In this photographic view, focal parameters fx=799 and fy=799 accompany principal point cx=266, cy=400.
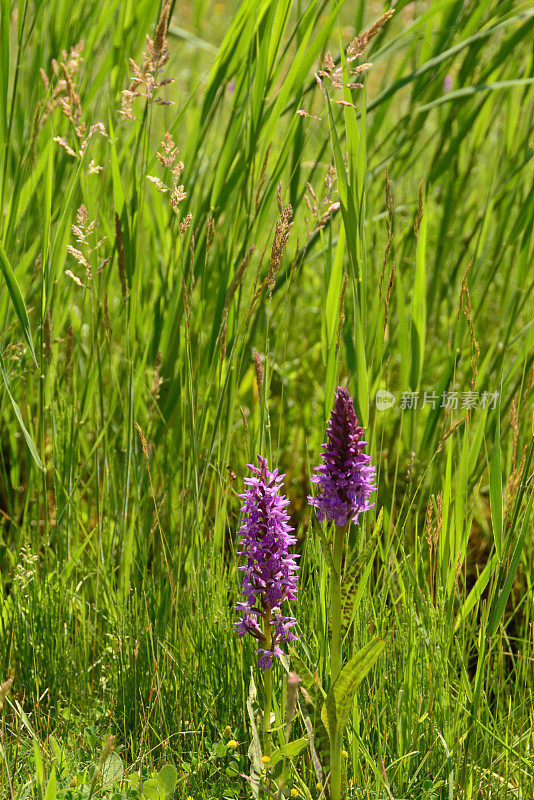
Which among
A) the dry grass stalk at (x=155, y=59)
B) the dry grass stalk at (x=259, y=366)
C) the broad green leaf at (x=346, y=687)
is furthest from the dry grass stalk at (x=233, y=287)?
the broad green leaf at (x=346, y=687)

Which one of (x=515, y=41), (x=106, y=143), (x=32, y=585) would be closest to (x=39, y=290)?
(x=106, y=143)

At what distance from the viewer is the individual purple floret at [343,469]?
889mm

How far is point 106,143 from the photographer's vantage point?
5.82ft

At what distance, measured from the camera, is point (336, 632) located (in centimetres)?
93

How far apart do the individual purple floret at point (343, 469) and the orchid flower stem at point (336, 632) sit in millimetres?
25

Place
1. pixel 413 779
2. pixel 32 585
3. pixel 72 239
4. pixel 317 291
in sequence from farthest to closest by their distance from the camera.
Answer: pixel 317 291
pixel 72 239
pixel 32 585
pixel 413 779

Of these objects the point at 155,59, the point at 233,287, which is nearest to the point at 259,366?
the point at 233,287

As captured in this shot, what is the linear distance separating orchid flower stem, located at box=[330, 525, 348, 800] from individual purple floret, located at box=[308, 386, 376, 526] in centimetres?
2

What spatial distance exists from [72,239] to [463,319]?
851 millimetres

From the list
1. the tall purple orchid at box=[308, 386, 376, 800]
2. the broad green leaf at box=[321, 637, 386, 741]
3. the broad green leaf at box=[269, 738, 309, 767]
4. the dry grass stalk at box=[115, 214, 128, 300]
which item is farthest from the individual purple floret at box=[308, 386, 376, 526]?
the dry grass stalk at box=[115, 214, 128, 300]

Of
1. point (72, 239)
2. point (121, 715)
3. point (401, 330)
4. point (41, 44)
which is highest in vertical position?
point (41, 44)

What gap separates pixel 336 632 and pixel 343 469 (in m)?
0.19

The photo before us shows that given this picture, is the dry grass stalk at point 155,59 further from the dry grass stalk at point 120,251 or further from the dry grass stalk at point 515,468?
the dry grass stalk at point 515,468

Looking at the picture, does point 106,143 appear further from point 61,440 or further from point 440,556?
point 440,556
